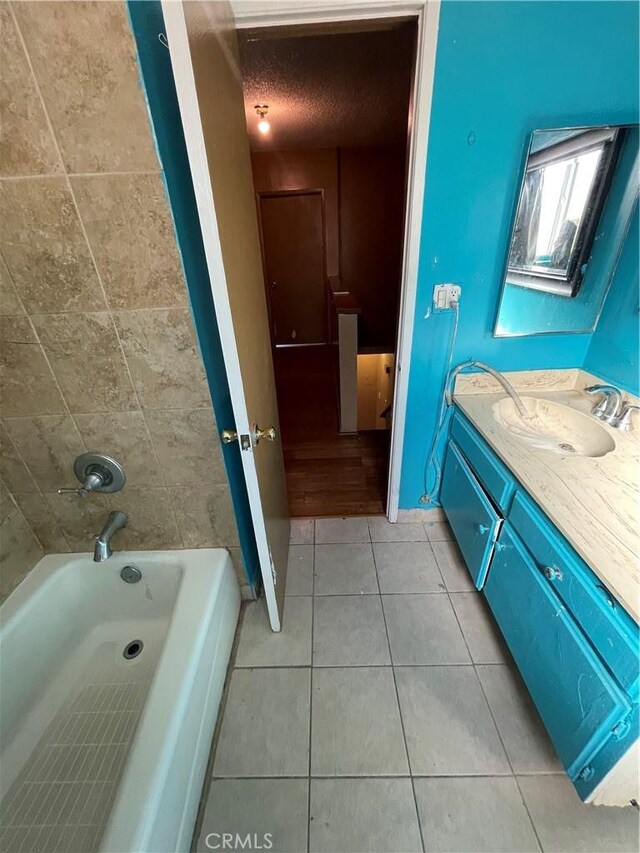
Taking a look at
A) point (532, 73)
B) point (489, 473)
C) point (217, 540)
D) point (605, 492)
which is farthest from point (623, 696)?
point (532, 73)

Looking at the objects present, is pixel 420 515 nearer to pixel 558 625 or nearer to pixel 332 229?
pixel 558 625

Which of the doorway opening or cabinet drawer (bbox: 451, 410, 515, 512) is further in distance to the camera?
the doorway opening

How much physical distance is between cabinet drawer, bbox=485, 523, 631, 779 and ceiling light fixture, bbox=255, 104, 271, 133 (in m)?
3.07

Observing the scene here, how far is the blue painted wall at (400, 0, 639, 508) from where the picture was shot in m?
1.04

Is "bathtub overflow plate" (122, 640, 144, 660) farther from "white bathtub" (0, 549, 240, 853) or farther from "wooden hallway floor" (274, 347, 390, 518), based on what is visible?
"wooden hallway floor" (274, 347, 390, 518)

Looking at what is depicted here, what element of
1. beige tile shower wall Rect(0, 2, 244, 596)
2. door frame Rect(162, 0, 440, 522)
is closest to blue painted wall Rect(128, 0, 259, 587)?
beige tile shower wall Rect(0, 2, 244, 596)

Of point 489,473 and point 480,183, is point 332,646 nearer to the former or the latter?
point 489,473

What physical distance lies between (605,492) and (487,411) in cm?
54

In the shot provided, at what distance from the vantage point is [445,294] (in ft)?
4.57

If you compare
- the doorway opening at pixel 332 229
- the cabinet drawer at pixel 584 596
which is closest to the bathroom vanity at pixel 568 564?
the cabinet drawer at pixel 584 596

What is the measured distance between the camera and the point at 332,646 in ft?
4.39

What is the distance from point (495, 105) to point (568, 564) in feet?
4.79

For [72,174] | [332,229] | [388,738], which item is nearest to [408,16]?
[72,174]

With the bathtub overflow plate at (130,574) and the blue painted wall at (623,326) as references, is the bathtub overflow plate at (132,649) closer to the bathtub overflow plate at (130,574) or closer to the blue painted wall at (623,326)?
the bathtub overflow plate at (130,574)
